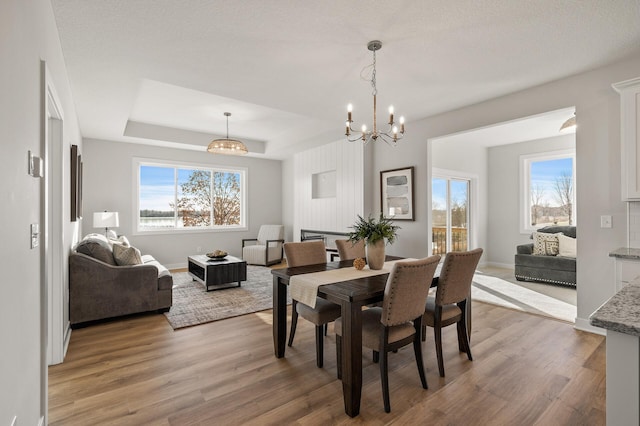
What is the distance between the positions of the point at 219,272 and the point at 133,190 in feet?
9.77

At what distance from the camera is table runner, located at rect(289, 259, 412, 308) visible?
233 centimetres

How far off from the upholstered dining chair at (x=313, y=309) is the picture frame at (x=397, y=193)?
209cm

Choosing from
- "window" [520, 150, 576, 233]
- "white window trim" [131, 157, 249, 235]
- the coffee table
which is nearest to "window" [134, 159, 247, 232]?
"white window trim" [131, 157, 249, 235]

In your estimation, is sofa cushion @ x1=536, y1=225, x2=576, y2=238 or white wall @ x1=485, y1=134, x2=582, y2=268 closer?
sofa cushion @ x1=536, y1=225, x2=576, y2=238

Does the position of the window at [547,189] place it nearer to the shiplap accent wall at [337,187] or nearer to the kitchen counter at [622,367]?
the shiplap accent wall at [337,187]

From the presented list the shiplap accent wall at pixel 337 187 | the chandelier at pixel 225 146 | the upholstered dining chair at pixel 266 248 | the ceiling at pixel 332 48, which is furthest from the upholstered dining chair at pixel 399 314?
the upholstered dining chair at pixel 266 248

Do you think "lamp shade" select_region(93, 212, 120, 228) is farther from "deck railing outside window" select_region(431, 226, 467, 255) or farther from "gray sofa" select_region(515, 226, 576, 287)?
"gray sofa" select_region(515, 226, 576, 287)

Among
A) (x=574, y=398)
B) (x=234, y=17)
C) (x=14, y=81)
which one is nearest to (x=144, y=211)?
(x=234, y=17)

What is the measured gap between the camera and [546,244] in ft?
17.5

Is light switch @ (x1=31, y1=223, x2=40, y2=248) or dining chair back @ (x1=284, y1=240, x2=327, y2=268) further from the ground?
light switch @ (x1=31, y1=223, x2=40, y2=248)

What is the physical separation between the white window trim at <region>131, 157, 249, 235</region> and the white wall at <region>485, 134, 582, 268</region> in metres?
5.60

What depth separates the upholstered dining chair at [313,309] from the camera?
2547 mm

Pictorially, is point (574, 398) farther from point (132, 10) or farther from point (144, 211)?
point (144, 211)

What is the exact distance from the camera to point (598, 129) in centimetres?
312
